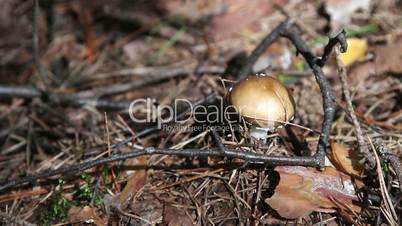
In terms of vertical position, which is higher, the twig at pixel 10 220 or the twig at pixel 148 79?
the twig at pixel 148 79

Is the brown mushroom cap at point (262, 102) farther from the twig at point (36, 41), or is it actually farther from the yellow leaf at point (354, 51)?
the twig at point (36, 41)

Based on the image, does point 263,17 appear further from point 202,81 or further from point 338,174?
point 338,174

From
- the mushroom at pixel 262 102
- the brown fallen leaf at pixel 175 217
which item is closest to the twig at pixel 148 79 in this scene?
the mushroom at pixel 262 102

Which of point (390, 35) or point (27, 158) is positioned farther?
point (390, 35)

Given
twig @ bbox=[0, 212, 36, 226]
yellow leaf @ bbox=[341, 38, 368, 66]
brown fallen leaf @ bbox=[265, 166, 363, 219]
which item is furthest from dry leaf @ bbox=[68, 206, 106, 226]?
yellow leaf @ bbox=[341, 38, 368, 66]

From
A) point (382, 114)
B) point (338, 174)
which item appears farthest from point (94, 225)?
point (382, 114)

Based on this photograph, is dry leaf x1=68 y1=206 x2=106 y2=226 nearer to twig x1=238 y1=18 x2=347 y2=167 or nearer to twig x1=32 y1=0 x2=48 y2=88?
twig x1=238 y1=18 x2=347 y2=167

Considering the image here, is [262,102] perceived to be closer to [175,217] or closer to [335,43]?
[335,43]
